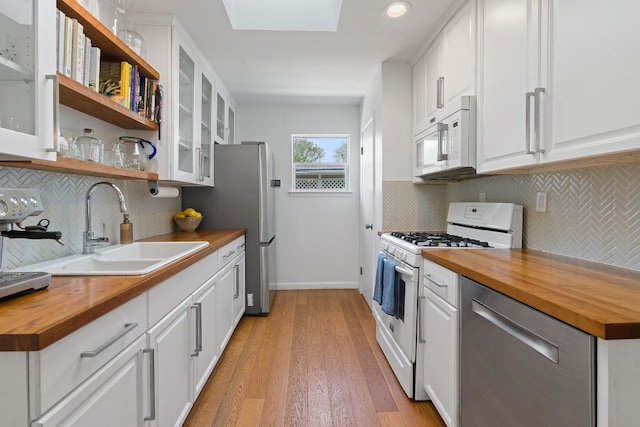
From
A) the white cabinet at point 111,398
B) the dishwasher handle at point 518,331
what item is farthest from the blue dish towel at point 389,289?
the white cabinet at point 111,398

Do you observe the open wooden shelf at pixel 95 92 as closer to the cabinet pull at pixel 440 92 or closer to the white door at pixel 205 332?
the white door at pixel 205 332

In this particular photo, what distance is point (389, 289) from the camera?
7.05 feet

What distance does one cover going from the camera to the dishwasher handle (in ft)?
2.93

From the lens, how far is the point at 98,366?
928 millimetres

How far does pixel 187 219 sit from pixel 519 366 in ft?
8.75

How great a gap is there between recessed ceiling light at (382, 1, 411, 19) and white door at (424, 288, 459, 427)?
1.76 m

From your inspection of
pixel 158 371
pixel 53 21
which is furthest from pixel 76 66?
pixel 158 371

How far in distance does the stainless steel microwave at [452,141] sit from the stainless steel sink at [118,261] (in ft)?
5.31

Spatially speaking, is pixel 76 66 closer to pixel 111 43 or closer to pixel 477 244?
pixel 111 43

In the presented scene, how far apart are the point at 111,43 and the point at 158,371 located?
158 centimetres

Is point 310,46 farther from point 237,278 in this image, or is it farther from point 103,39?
point 237,278

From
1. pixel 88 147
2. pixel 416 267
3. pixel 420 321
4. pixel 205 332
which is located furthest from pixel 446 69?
pixel 205 332

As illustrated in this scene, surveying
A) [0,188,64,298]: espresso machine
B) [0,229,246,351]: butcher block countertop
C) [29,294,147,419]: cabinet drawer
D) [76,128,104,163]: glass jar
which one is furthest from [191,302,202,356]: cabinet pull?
[76,128,104,163]: glass jar

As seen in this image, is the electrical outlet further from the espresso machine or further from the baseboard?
the baseboard
